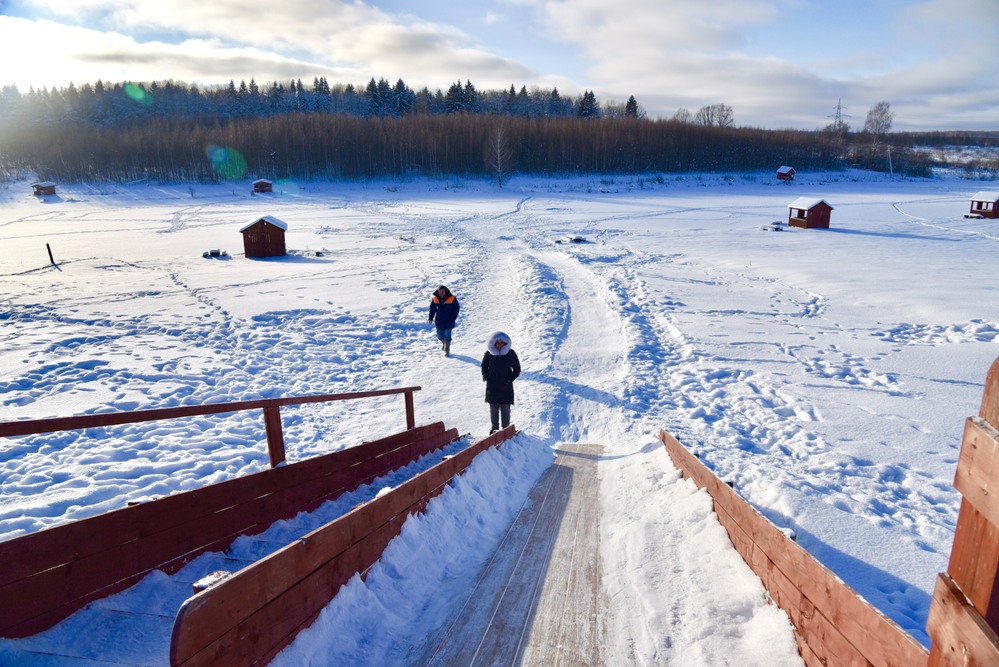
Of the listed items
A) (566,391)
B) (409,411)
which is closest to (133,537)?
(409,411)

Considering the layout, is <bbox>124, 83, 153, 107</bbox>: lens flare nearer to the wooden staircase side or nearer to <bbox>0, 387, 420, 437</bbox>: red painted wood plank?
<bbox>0, 387, 420, 437</bbox>: red painted wood plank

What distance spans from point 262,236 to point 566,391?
21676 millimetres

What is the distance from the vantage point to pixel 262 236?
2684 cm

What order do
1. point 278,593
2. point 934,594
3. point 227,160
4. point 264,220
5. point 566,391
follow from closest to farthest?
1. point 934,594
2. point 278,593
3. point 566,391
4. point 264,220
5. point 227,160

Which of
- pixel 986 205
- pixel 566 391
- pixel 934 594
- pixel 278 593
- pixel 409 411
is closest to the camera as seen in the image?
pixel 934 594

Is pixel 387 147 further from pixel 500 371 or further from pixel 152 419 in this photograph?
pixel 152 419

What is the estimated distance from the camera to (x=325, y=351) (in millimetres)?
12852

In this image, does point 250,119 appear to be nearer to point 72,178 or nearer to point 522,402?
point 72,178

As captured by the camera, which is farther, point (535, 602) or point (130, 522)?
point (535, 602)

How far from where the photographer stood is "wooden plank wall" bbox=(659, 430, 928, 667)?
6.67 feet

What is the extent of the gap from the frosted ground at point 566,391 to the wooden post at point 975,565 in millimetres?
1469

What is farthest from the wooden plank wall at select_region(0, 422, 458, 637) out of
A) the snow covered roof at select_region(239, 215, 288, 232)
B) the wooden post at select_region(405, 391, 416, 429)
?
the snow covered roof at select_region(239, 215, 288, 232)

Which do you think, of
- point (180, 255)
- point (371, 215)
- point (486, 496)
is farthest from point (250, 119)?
point (486, 496)

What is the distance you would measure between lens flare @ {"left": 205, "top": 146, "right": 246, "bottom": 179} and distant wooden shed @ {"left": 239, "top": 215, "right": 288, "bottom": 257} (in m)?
55.0
